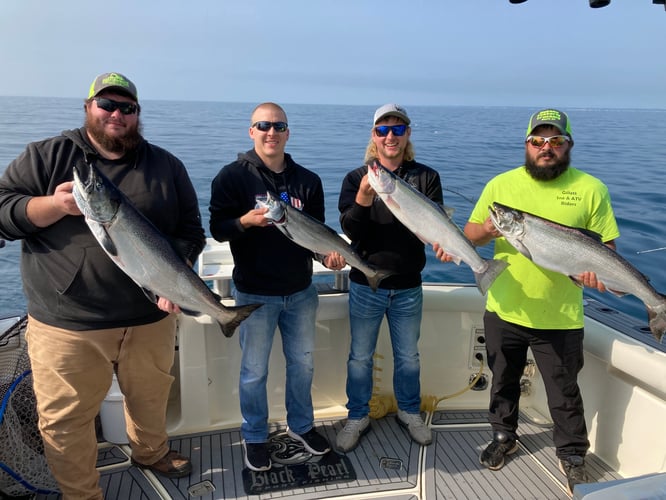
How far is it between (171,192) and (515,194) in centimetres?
232

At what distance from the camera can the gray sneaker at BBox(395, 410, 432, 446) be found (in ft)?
13.0

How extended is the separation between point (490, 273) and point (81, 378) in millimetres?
2649

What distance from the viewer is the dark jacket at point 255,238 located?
11.3ft

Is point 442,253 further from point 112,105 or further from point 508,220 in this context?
point 112,105

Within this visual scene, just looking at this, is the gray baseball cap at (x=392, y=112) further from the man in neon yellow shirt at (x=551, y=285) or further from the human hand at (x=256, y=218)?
the human hand at (x=256, y=218)

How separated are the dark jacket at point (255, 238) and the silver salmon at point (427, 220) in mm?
Result: 684

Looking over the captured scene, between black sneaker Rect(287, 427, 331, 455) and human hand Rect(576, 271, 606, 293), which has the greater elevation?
human hand Rect(576, 271, 606, 293)

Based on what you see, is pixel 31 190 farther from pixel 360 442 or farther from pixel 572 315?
pixel 572 315

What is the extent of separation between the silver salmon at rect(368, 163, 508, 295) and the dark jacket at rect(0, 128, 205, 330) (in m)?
1.34

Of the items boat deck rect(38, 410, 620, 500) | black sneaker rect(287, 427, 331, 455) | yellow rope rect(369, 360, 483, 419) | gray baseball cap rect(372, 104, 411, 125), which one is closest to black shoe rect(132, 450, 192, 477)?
boat deck rect(38, 410, 620, 500)

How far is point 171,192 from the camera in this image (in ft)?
10.2

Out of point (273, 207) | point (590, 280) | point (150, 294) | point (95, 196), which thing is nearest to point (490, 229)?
point (590, 280)

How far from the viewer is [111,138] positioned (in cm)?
290

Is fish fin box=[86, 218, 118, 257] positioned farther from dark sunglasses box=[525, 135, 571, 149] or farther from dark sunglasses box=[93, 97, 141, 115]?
dark sunglasses box=[525, 135, 571, 149]
